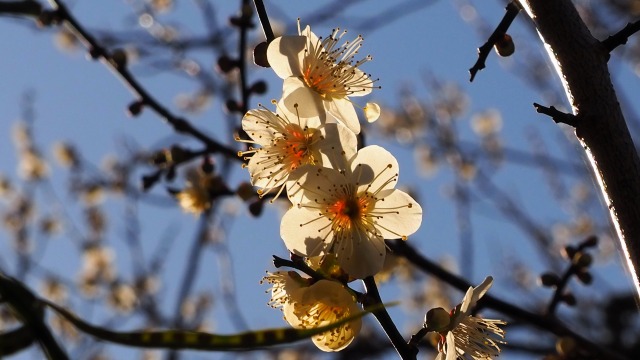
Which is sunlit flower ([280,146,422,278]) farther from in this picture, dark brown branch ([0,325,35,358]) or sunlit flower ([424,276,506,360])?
dark brown branch ([0,325,35,358])

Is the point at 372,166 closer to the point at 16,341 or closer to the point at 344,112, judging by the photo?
the point at 344,112

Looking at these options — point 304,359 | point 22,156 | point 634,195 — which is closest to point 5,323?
point 22,156

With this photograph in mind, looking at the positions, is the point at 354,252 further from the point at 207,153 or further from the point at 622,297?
the point at 622,297

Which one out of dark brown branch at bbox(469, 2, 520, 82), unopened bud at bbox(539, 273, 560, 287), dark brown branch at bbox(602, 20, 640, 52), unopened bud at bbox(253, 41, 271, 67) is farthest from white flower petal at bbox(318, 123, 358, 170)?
unopened bud at bbox(539, 273, 560, 287)

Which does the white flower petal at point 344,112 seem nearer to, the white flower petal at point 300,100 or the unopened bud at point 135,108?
the white flower petal at point 300,100

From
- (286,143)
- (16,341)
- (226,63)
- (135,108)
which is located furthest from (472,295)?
(135,108)

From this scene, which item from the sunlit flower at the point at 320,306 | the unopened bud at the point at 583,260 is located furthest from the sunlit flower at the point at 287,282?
the unopened bud at the point at 583,260
